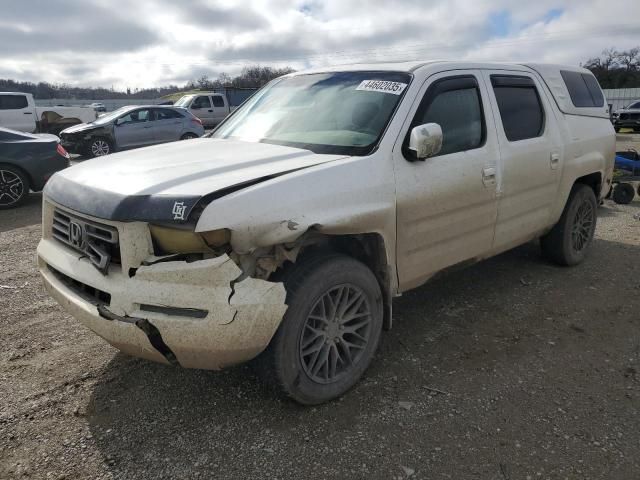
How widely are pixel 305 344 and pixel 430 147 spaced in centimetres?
133

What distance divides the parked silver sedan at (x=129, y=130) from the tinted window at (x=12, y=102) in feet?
13.1

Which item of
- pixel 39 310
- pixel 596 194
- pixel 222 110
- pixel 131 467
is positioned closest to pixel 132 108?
pixel 222 110

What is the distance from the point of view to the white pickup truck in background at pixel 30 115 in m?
17.2

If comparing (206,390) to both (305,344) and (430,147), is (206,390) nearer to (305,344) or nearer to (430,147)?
(305,344)

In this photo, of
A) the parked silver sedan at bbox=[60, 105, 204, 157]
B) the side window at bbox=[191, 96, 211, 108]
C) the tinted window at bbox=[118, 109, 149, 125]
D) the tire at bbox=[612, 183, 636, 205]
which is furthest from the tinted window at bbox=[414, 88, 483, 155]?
the side window at bbox=[191, 96, 211, 108]

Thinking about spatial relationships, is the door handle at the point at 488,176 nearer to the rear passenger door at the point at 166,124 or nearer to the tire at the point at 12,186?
the tire at the point at 12,186

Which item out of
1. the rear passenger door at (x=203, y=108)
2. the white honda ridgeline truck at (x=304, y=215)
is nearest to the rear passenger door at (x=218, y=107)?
the rear passenger door at (x=203, y=108)

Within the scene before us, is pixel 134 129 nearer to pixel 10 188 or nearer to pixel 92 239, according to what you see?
pixel 10 188

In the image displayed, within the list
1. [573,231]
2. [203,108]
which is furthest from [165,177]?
[203,108]

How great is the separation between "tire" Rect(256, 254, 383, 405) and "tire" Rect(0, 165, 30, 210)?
7351 mm

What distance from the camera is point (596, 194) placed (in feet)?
17.1

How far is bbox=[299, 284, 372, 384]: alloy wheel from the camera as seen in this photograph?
106 inches

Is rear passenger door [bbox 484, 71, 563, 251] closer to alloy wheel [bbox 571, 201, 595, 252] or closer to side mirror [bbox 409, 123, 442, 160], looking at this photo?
alloy wheel [bbox 571, 201, 595, 252]

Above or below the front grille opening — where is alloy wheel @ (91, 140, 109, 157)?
below
